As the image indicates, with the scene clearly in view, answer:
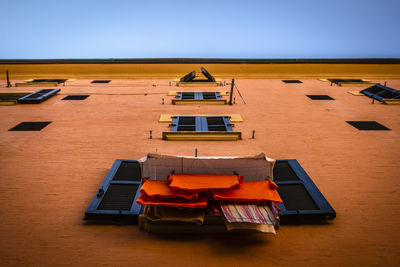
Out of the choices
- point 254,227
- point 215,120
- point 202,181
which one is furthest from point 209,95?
point 254,227

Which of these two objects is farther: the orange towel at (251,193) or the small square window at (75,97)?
the small square window at (75,97)

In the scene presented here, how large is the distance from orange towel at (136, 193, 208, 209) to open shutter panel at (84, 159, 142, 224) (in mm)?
458

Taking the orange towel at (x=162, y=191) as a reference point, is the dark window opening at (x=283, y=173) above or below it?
below

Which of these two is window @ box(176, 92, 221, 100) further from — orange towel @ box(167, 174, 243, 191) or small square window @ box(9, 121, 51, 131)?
orange towel @ box(167, 174, 243, 191)

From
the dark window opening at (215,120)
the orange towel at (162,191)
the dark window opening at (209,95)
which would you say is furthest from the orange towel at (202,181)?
the dark window opening at (209,95)

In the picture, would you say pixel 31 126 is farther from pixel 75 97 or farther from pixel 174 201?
pixel 174 201

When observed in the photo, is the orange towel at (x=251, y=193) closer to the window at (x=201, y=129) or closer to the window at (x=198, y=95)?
the window at (x=201, y=129)

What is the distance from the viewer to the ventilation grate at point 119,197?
165 inches

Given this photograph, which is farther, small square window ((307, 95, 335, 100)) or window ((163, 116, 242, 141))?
small square window ((307, 95, 335, 100))

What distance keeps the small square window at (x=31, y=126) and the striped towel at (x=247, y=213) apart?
19.5ft

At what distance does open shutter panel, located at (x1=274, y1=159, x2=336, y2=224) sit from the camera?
403 cm

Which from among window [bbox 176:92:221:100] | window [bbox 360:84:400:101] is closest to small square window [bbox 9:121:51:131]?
window [bbox 176:92:221:100]

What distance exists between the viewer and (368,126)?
784 cm

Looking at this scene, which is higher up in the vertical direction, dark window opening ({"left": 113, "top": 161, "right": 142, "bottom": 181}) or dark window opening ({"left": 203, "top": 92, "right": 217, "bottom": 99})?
dark window opening ({"left": 203, "top": 92, "right": 217, "bottom": 99})
